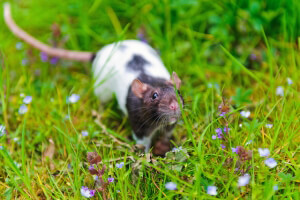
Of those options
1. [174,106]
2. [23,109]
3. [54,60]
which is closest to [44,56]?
[54,60]

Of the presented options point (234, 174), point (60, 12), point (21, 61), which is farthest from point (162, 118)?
point (60, 12)

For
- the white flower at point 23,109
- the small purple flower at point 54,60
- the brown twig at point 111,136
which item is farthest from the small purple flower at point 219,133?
→ the small purple flower at point 54,60

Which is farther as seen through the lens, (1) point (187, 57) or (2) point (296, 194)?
(1) point (187, 57)

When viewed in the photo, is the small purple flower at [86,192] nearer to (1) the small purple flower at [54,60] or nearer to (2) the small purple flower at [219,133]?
(2) the small purple flower at [219,133]

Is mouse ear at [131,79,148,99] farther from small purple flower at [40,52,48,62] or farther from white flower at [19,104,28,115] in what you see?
small purple flower at [40,52,48,62]

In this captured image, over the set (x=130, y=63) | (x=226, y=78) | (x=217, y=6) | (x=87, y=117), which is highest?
(x=217, y=6)

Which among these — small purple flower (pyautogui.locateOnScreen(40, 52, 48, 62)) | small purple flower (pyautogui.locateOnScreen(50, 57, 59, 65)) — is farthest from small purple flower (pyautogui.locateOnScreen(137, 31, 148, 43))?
small purple flower (pyautogui.locateOnScreen(40, 52, 48, 62))

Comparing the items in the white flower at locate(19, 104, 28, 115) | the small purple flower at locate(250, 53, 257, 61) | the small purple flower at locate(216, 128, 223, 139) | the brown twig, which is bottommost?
the brown twig

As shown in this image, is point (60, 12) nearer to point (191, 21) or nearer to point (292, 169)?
point (191, 21)

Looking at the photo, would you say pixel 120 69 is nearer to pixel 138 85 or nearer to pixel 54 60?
pixel 138 85
